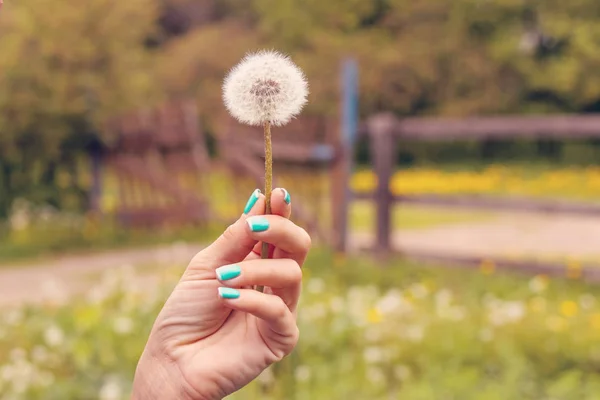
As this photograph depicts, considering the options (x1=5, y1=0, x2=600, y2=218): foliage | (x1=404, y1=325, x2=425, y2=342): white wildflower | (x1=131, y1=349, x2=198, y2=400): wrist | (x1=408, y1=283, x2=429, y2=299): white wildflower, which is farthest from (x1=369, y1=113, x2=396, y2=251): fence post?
(x1=5, y1=0, x2=600, y2=218): foliage

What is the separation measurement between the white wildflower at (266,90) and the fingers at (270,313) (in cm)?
27

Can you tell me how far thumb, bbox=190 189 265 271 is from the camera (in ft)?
4.25

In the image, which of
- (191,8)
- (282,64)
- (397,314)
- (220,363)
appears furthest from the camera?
Answer: (191,8)

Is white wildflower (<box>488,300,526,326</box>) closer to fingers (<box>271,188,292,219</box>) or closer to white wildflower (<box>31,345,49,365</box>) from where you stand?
white wildflower (<box>31,345,49,365</box>)

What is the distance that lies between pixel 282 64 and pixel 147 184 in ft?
28.2

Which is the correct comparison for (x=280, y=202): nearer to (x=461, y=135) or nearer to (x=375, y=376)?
(x=375, y=376)

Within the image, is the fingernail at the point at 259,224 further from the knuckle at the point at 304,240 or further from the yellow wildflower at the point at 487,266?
the yellow wildflower at the point at 487,266

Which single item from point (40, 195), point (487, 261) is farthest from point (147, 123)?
point (487, 261)

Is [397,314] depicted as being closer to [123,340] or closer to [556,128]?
[123,340]

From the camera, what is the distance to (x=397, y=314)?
14.0 ft

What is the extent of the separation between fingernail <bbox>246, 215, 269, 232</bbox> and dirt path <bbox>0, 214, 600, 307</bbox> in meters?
4.17

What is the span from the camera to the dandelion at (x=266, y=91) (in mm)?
1169

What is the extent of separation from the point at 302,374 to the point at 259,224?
7.57ft

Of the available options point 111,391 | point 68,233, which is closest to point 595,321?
point 111,391
